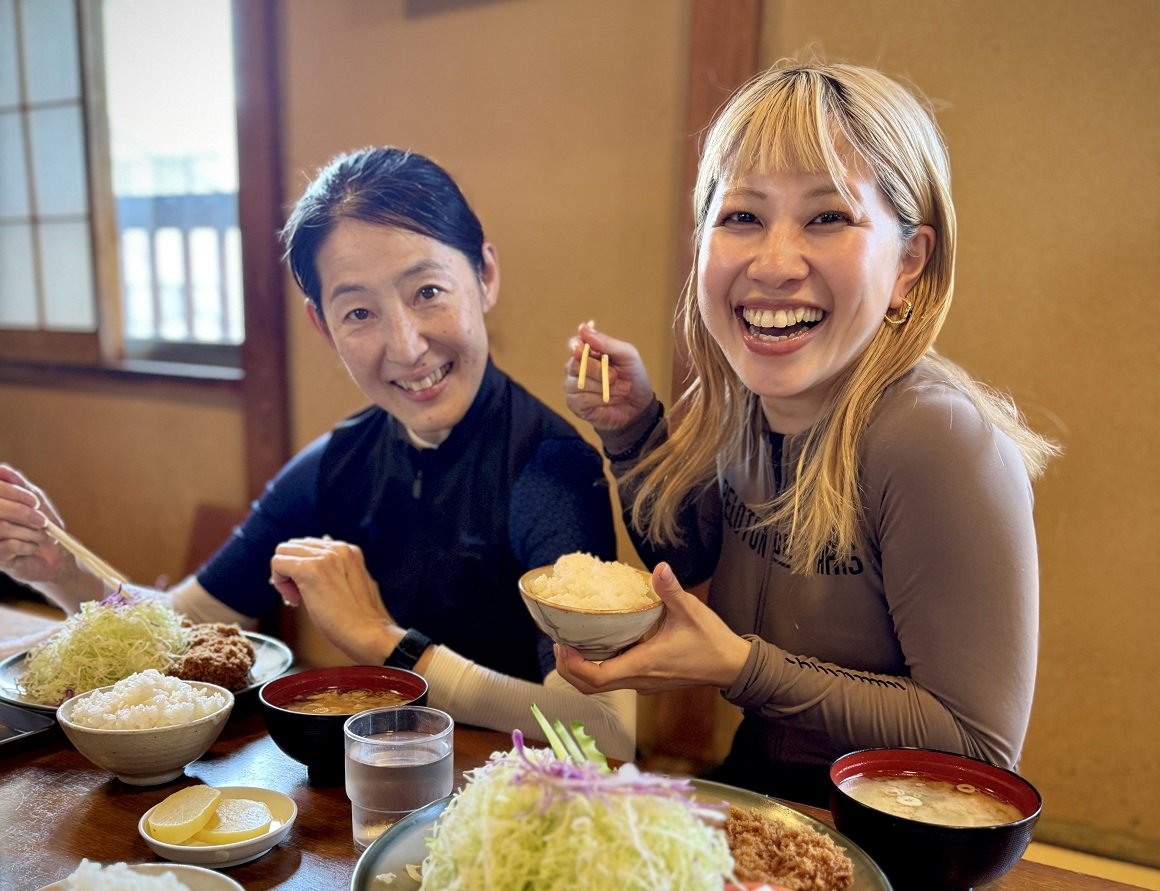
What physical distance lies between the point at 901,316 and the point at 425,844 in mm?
1043

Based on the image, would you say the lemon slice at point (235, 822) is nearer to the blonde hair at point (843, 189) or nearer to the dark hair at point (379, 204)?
the blonde hair at point (843, 189)

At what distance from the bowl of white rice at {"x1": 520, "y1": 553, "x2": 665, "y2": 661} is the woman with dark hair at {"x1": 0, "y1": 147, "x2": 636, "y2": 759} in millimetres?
338

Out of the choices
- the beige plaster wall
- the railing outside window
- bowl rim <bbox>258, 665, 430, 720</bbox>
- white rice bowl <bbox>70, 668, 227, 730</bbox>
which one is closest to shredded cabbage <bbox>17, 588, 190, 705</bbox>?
white rice bowl <bbox>70, 668, 227, 730</bbox>

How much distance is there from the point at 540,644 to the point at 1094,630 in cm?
143

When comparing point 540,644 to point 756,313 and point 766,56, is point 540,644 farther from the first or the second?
point 766,56

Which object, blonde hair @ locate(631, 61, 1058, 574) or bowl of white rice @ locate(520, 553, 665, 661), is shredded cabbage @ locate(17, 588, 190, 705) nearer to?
bowl of white rice @ locate(520, 553, 665, 661)

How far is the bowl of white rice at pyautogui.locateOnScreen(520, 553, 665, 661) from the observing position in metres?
1.19

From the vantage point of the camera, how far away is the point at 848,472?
1.38 meters

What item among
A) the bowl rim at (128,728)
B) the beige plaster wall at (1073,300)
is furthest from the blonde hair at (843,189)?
the bowl rim at (128,728)

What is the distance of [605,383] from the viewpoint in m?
1.65

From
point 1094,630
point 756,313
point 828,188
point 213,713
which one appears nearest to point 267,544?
A: point 213,713

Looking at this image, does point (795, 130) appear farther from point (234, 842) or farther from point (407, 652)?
point (234, 842)

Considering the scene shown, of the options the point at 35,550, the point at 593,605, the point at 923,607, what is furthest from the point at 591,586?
the point at 35,550

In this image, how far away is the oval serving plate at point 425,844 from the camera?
3.01 ft
